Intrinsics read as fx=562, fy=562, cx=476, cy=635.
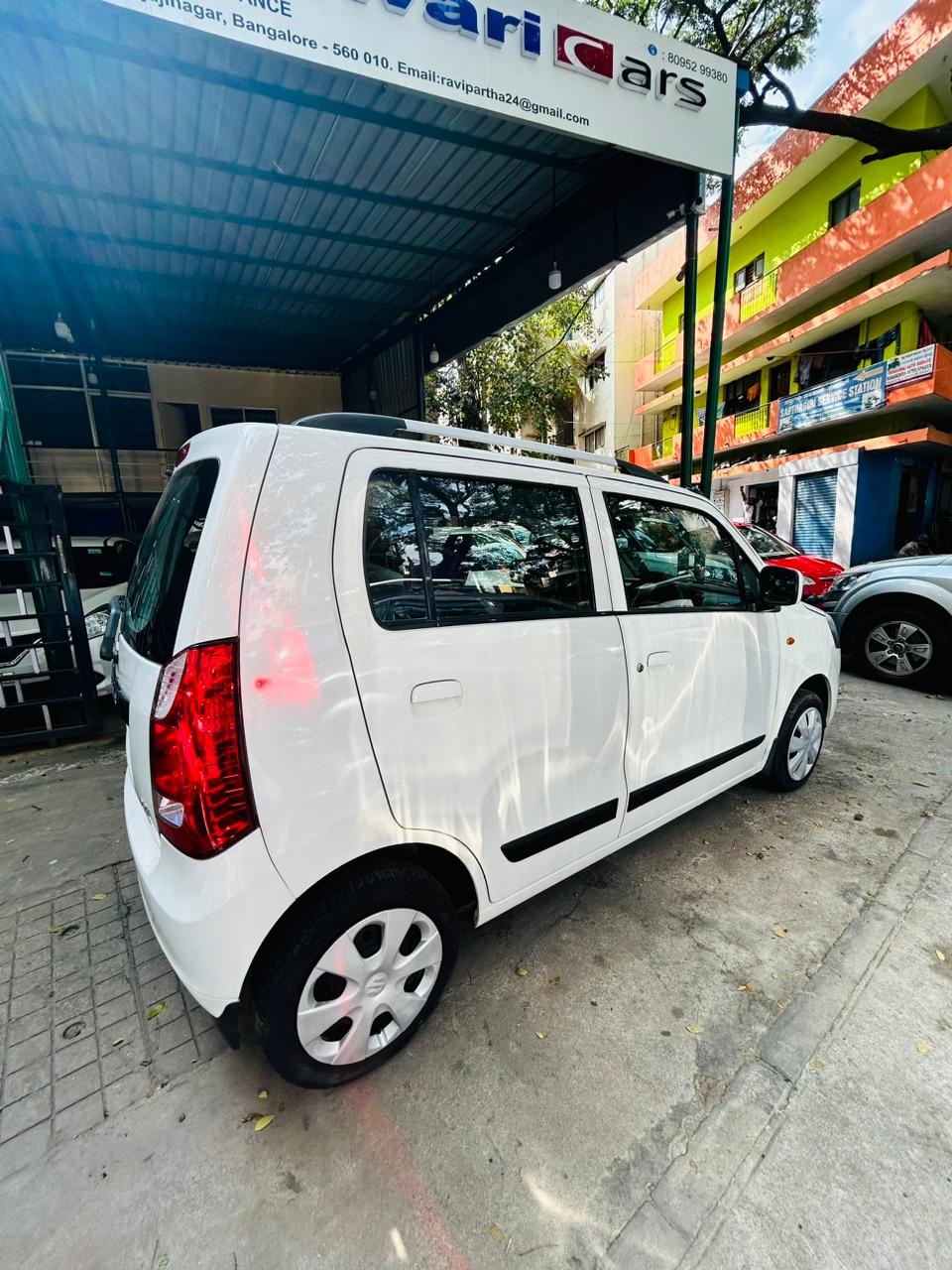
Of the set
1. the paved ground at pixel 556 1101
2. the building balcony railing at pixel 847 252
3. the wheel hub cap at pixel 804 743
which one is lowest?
the paved ground at pixel 556 1101

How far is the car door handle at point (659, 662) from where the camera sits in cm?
233

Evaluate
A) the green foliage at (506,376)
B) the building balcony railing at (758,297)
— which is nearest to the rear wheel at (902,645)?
the green foliage at (506,376)

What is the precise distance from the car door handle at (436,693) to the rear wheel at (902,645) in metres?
5.78

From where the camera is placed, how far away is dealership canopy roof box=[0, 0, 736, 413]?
3580 mm

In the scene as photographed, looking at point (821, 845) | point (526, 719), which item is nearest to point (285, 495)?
point (526, 719)

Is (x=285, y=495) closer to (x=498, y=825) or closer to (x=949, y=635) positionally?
(x=498, y=825)

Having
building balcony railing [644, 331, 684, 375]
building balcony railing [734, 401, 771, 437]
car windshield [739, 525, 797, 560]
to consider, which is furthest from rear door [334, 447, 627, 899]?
building balcony railing [644, 331, 684, 375]

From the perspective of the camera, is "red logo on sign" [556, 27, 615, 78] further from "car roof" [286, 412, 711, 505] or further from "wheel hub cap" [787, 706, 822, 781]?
"wheel hub cap" [787, 706, 822, 781]

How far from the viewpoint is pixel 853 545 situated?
47.1 ft

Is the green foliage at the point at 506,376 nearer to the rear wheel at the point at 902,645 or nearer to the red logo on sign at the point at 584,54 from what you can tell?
the red logo on sign at the point at 584,54

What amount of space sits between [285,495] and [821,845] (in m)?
3.23

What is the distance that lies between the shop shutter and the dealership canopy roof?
1231cm

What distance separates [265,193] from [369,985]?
6.14m

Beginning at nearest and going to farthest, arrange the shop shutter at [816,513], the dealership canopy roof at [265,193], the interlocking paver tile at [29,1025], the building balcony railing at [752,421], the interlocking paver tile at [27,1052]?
the interlocking paver tile at [27,1052], the interlocking paver tile at [29,1025], the dealership canopy roof at [265,193], the shop shutter at [816,513], the building balcony railing at [752,421]
